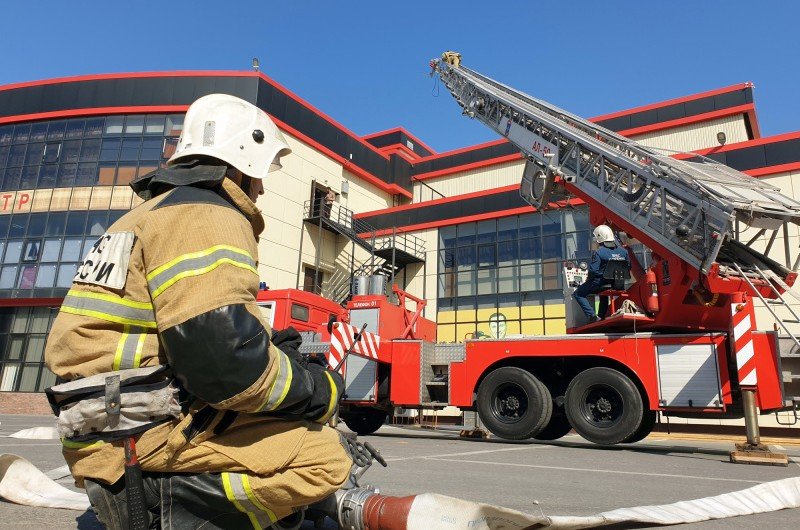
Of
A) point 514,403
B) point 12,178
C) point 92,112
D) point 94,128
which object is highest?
point 92,112

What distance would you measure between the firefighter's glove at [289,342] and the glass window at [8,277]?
25126 mm

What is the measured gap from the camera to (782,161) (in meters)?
16.9

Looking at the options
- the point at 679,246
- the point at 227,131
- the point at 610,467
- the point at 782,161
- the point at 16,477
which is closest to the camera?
the point at 227,131

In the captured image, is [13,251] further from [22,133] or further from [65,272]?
[22,133]

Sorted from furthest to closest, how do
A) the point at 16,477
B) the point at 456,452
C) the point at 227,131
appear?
the point at 456,452 < the point at 16,477 < the point at 227,131

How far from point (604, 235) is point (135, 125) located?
20.9 metres

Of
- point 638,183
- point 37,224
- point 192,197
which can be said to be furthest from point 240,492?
point 37,224

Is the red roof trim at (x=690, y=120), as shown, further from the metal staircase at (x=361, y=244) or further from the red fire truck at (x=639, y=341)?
the red fire truck at (x=639, y=341)

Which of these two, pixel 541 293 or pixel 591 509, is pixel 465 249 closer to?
pixel 541 293

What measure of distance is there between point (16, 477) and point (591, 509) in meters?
3.24

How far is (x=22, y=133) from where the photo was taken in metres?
24.2

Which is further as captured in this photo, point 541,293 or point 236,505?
point 541,293

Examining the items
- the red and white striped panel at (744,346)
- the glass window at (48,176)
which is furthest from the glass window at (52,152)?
the red and white striped panel at (744,346)

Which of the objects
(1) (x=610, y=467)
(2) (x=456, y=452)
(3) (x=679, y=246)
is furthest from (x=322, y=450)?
(3) (x=679, y=246)
